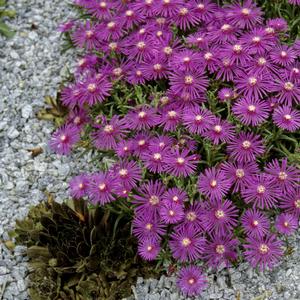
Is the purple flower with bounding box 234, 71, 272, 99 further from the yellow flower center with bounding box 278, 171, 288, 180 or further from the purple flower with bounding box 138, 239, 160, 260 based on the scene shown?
the purple flower with bounding box 138, 239, 160, 260

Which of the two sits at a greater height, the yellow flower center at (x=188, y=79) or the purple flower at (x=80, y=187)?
the yellow flower center at (x=188, y=79)

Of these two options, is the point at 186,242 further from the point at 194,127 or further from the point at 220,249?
A: the point at 194,127

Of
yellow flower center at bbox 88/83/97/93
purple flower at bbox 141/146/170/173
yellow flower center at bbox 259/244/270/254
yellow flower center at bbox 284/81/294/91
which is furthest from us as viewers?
yellow flower center at bbox 88/83/97/93

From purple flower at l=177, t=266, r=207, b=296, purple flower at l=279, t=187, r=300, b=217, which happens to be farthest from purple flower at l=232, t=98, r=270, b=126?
purple flower at l=177, t=266, r=207, b=296

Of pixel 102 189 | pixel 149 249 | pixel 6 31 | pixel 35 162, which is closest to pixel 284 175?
pixel 149 249

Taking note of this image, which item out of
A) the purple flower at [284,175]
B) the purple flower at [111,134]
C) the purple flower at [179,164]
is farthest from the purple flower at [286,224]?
the purple flower at [111,134]

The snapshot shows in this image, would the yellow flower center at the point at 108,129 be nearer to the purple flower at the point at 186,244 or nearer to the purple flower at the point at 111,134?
the purple flower at the point at 111,134
